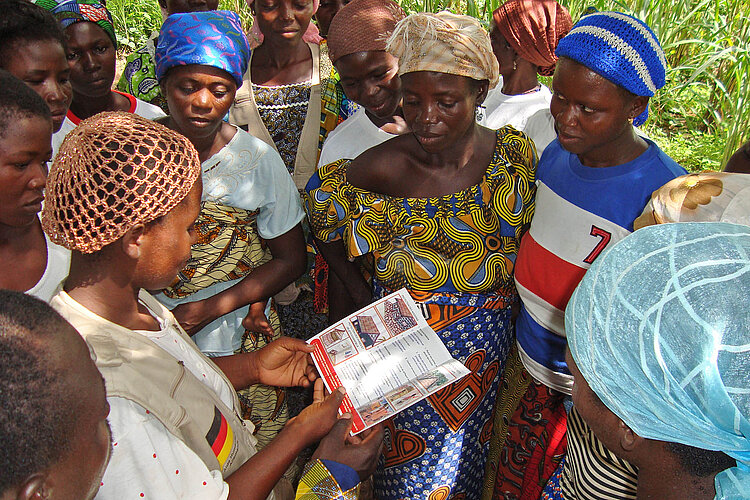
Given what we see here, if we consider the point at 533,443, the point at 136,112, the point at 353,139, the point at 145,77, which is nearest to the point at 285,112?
the point at 353,139

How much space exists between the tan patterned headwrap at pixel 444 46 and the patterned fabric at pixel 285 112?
1150 mm

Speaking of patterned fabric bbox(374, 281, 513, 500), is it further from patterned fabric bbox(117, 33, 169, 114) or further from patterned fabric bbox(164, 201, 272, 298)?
patterned fabric bbox(117, 33, 169, 114)

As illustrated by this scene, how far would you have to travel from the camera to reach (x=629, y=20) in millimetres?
1886

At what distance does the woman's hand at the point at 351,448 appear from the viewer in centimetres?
169

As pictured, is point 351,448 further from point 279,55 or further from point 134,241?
point 279,55

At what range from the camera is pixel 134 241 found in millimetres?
1343

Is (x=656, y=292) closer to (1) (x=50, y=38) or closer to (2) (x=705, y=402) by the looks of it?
(2) (x=705, y=402)

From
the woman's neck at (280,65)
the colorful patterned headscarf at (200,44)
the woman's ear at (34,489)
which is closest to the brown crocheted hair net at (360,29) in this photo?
the colorful patterned headscarf at (200,44)

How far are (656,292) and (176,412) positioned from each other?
3.31ft

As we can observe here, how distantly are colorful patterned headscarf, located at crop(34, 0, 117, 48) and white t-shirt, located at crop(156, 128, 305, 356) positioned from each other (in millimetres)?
1200

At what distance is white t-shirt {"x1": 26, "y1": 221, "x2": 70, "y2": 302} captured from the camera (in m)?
1.88

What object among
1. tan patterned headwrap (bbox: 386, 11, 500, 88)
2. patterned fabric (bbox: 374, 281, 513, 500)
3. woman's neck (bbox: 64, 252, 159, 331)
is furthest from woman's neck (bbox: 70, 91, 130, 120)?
woman's neck (bbox: 64, 252, 159, 331)

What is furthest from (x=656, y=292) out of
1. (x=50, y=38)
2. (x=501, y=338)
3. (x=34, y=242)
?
(x=50, y=38)

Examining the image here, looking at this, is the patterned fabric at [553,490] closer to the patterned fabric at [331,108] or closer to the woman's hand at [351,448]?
the woman's hand at [351,448]
